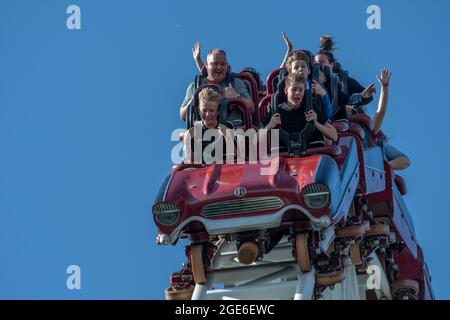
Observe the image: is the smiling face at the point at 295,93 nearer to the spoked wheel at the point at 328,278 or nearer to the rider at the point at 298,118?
the rider at the point at 298,118

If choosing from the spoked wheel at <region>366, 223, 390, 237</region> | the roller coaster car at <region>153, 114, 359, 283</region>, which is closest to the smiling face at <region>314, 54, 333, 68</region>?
the spoked wheel at <region>366, 223, 390, 237</region>

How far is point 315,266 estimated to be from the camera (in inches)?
444

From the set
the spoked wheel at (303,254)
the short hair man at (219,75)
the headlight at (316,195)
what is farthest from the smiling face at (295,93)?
the short hair man at (219,75)

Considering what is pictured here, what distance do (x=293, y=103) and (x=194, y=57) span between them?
3.71 metres

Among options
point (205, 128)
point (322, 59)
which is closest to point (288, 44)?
point (322, 59)

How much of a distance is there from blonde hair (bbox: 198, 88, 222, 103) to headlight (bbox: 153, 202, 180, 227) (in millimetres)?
1247

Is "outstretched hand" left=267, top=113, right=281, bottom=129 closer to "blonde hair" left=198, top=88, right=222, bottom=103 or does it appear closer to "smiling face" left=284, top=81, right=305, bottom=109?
"smiling face" left=284, top=81, right=305, bottom=109

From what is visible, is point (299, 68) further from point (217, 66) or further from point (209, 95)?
point (209, 95)

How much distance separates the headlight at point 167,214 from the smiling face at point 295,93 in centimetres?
159

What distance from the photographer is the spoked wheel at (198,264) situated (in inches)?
449

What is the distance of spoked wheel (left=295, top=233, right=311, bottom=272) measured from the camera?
1115cm
